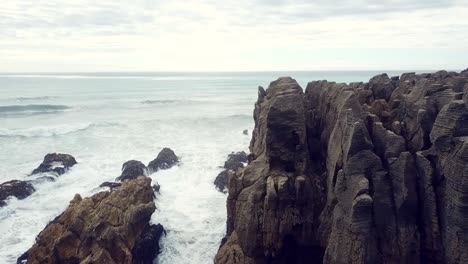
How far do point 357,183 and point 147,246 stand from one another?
11730 millimetres

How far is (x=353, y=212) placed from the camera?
15953mm

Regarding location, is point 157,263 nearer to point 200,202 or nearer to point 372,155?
point 200,202

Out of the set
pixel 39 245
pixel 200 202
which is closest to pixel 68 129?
pixel 200 202

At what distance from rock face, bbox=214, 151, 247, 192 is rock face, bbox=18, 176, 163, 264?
9470 mm

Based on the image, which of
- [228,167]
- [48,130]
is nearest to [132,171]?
[228,167]

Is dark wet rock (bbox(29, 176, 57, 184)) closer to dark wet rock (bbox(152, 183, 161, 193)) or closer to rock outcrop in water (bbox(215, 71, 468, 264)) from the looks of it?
dark wet rock (bbox(152, 183, 161, 193))

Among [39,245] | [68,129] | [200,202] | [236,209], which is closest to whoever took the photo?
[236,209]

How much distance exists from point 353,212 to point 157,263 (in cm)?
1152

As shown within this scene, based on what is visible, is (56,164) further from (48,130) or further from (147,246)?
(48,130)

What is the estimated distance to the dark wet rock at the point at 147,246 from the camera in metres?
22.5

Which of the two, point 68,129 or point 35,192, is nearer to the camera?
point 35,192

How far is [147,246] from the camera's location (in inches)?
911

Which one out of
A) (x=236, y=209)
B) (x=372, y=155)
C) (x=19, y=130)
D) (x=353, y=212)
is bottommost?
(x=19, y=130)

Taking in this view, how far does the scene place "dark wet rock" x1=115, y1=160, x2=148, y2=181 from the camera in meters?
35.7
